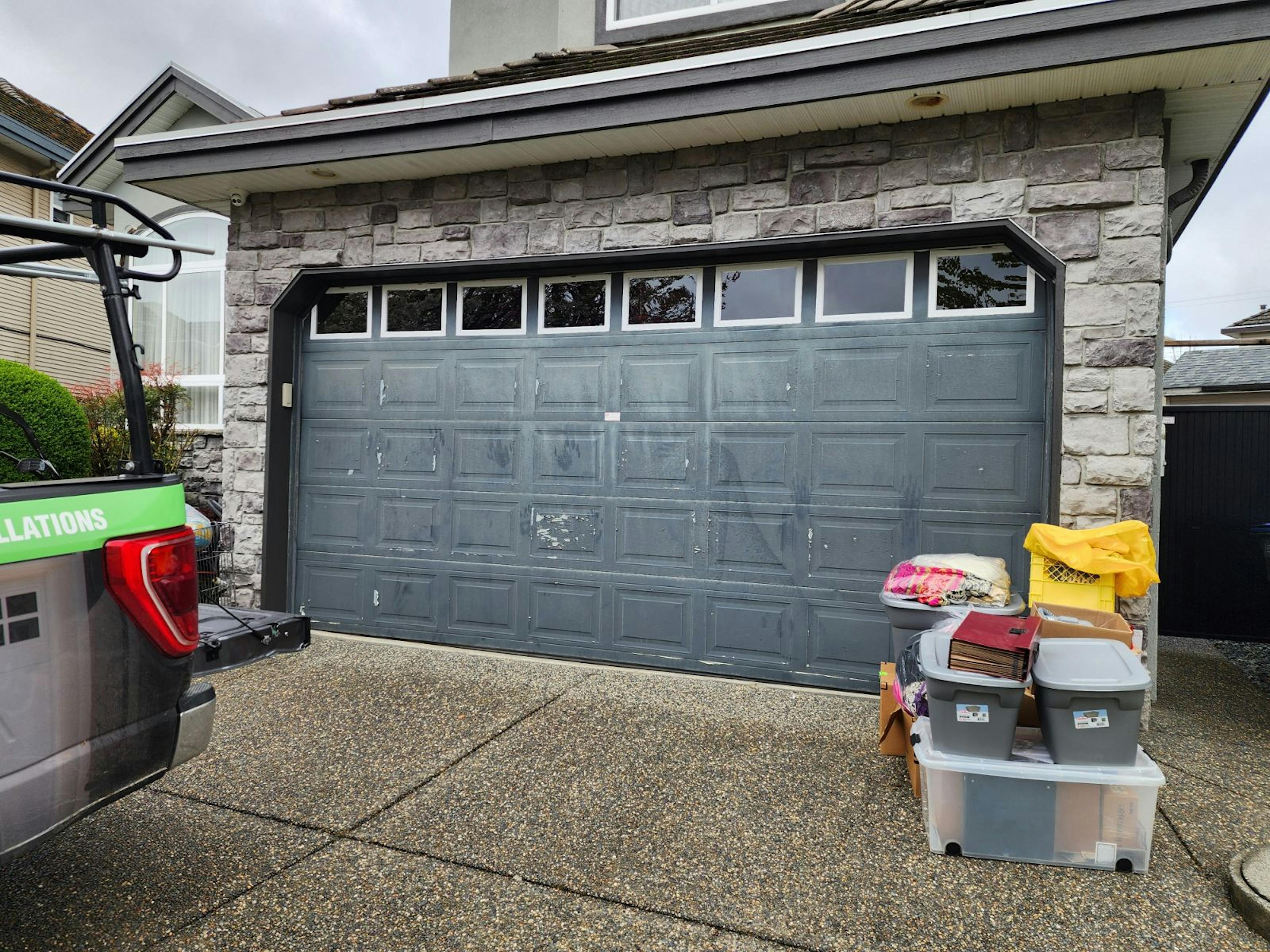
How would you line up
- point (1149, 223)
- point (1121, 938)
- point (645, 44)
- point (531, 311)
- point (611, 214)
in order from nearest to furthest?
point (1121, 938)
point (1149, 223)
point (611, 214)
point (531, 311)
point (645, 44)

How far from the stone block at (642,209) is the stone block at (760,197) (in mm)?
436

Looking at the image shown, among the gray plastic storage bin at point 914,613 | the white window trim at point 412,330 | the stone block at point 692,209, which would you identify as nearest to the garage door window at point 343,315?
the white window trim at point 412,330

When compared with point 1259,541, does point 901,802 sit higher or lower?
lower

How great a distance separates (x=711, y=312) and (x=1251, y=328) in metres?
17.6

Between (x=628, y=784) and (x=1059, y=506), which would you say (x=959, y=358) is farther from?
(x=628, y=784)

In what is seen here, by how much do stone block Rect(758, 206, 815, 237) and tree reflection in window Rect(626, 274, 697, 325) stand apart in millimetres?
602

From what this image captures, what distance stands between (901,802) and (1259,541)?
16.5ft

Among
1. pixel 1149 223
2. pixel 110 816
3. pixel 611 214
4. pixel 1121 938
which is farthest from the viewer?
pixel 611 214

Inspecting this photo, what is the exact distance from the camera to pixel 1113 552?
3.68m

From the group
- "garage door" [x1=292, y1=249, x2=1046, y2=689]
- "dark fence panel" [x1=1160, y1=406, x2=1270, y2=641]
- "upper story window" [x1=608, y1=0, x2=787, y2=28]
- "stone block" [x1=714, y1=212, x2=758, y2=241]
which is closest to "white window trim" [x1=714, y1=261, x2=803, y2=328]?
"garage door" [x1=292, y1=249, x2=1046, y2=689]

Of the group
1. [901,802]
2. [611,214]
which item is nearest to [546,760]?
[901,802]

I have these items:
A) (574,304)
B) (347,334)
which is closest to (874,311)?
(574,304)

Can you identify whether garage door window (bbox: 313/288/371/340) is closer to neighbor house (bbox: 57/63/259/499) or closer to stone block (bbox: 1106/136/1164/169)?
neighbor house (bbox: 57/63/259/499)

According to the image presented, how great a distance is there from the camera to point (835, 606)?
4.80m
